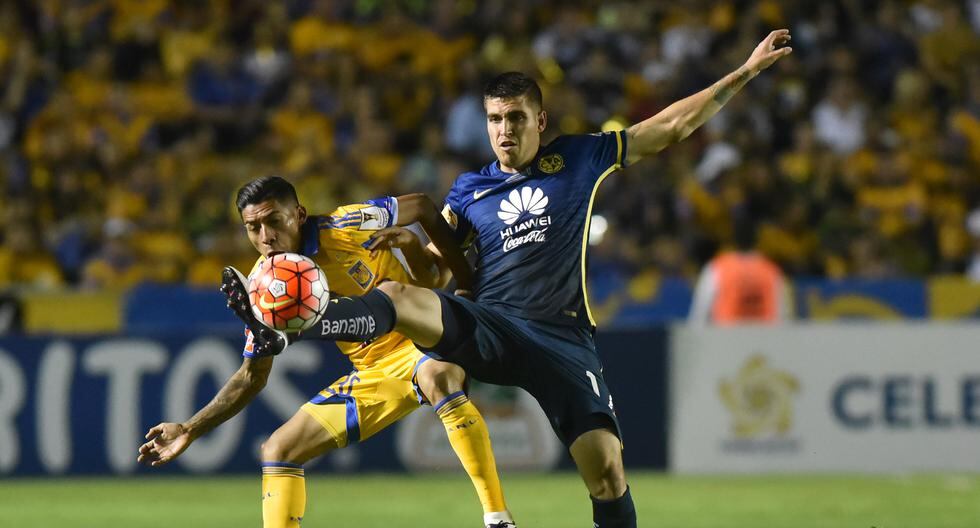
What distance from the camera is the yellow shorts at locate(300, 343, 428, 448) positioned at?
677 centimetres

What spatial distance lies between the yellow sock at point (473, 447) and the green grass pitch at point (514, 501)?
2.11 metres

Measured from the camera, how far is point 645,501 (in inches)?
403

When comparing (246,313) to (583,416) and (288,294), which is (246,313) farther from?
(583,416)

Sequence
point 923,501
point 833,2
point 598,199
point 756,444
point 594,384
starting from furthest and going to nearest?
point 833,2, point 598,199, point 756,444, point 923,501, point 594,384

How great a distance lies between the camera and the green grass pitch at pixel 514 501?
9102mm

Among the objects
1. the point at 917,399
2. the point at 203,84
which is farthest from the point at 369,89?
the point at 917,399

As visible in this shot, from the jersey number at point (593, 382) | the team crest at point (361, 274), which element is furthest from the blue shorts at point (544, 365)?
the team crest at point (361, 274)

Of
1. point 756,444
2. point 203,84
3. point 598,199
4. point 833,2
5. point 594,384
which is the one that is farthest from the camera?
point 833,2

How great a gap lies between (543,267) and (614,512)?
104 centimetres

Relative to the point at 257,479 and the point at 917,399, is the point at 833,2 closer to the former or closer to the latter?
the point at 917,399

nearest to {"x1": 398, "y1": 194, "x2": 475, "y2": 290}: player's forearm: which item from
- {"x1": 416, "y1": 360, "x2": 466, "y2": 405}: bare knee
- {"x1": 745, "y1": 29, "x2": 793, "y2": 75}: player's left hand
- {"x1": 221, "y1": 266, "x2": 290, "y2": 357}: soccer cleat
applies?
{"x1": 416, "y1": 360, "x2": 466, "y2": 405}: bare knee

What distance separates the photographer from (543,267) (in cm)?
638

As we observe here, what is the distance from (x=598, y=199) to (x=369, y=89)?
2.64 meters

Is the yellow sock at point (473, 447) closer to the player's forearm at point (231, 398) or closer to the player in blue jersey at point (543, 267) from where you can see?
the player in blue jersey at point (543, 267)
